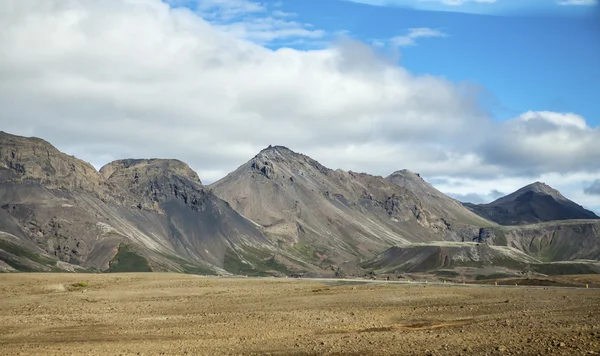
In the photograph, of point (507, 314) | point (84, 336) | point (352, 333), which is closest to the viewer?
point (352, 333)

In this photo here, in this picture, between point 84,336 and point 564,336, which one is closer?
point 564,336

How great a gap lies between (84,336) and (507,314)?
33196 millimetres

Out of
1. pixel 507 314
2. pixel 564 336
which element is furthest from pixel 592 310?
pixel 564 336

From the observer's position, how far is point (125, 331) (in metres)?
51.2

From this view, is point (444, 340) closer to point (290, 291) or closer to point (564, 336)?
point (564, 336)

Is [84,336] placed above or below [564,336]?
below

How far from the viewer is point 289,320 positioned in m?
55.0

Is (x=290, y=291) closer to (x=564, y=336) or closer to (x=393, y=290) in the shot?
(x=393, y=290)

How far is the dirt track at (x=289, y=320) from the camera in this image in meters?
39.5

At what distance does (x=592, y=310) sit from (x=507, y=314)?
697 cm

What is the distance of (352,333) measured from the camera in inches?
1791

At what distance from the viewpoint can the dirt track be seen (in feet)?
130

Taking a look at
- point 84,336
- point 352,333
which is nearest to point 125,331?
point 84,336

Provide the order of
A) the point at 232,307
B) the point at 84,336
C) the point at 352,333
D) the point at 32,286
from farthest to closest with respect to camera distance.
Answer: the point at 32,286
the point at 232,307
the point at 84,336
the point at 352,333
